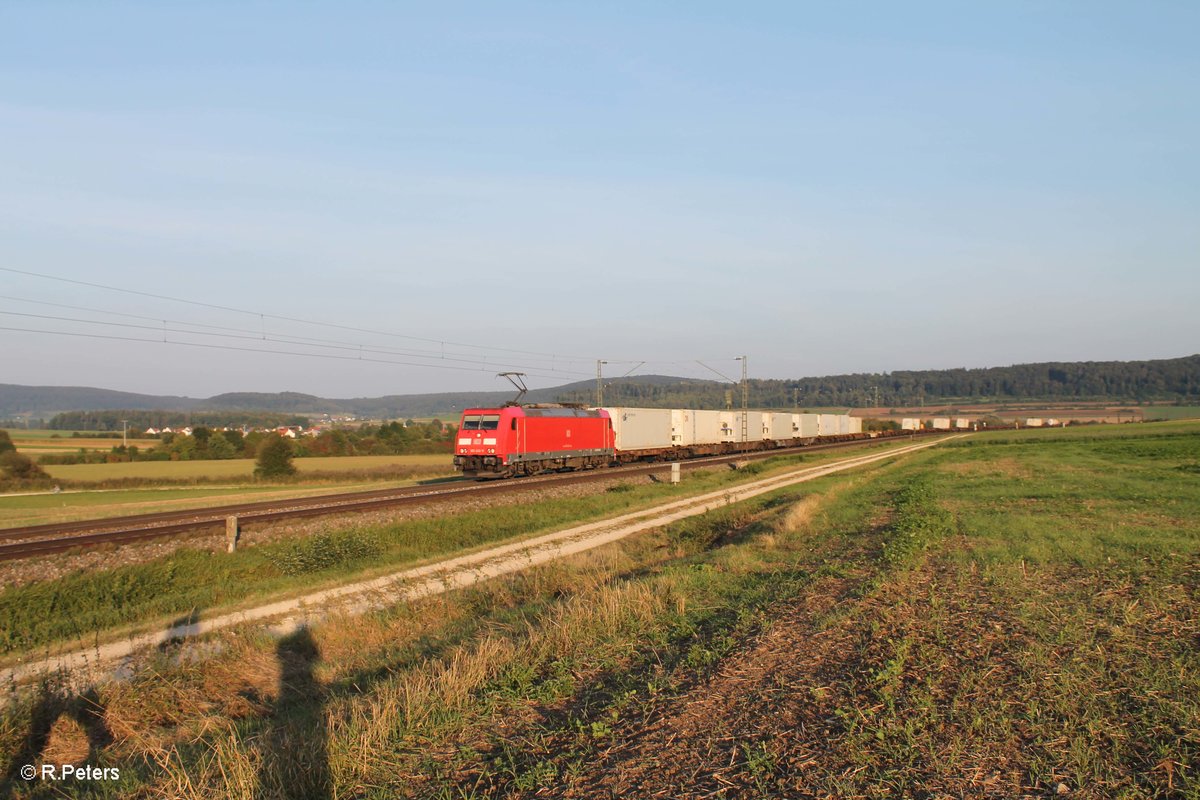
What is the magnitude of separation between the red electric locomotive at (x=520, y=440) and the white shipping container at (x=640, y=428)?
3.70 meters

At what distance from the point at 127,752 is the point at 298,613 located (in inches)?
265

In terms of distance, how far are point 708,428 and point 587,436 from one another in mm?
16987

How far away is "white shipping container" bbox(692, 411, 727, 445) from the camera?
53875mm

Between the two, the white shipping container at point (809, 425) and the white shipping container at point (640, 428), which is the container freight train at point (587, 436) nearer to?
the white shipping container at point (640, 428)

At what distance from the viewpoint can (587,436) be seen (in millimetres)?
40750

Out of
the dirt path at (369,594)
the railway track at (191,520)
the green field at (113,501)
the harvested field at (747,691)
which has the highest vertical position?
the harvested field at (747,691)

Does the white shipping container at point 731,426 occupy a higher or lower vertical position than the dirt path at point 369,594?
higher

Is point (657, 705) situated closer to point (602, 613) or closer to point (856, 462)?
point (602, 613)

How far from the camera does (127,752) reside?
293 inches

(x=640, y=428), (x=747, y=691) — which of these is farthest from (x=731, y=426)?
(x=747, y=691)

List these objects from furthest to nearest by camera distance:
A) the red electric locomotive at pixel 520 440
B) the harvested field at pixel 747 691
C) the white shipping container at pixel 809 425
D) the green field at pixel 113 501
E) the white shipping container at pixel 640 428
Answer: the white shipping container at pixel 809 425, the white shipping container at pixel 640 428, the red electric locomotive at pixel 520 440, the green field at pixel 113 501, the harvested field at pixel 747 691

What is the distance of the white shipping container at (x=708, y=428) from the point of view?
53.9 metres

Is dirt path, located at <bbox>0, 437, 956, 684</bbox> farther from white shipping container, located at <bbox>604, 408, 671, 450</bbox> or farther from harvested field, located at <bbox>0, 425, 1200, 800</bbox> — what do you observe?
white shipping container, located at <bbox>604, 408, 671, 450</bbox>

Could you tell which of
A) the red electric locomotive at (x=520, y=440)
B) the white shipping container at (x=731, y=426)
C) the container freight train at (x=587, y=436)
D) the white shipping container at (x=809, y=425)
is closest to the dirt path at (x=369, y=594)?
the red electric locomotive at (x=520, y=440)
